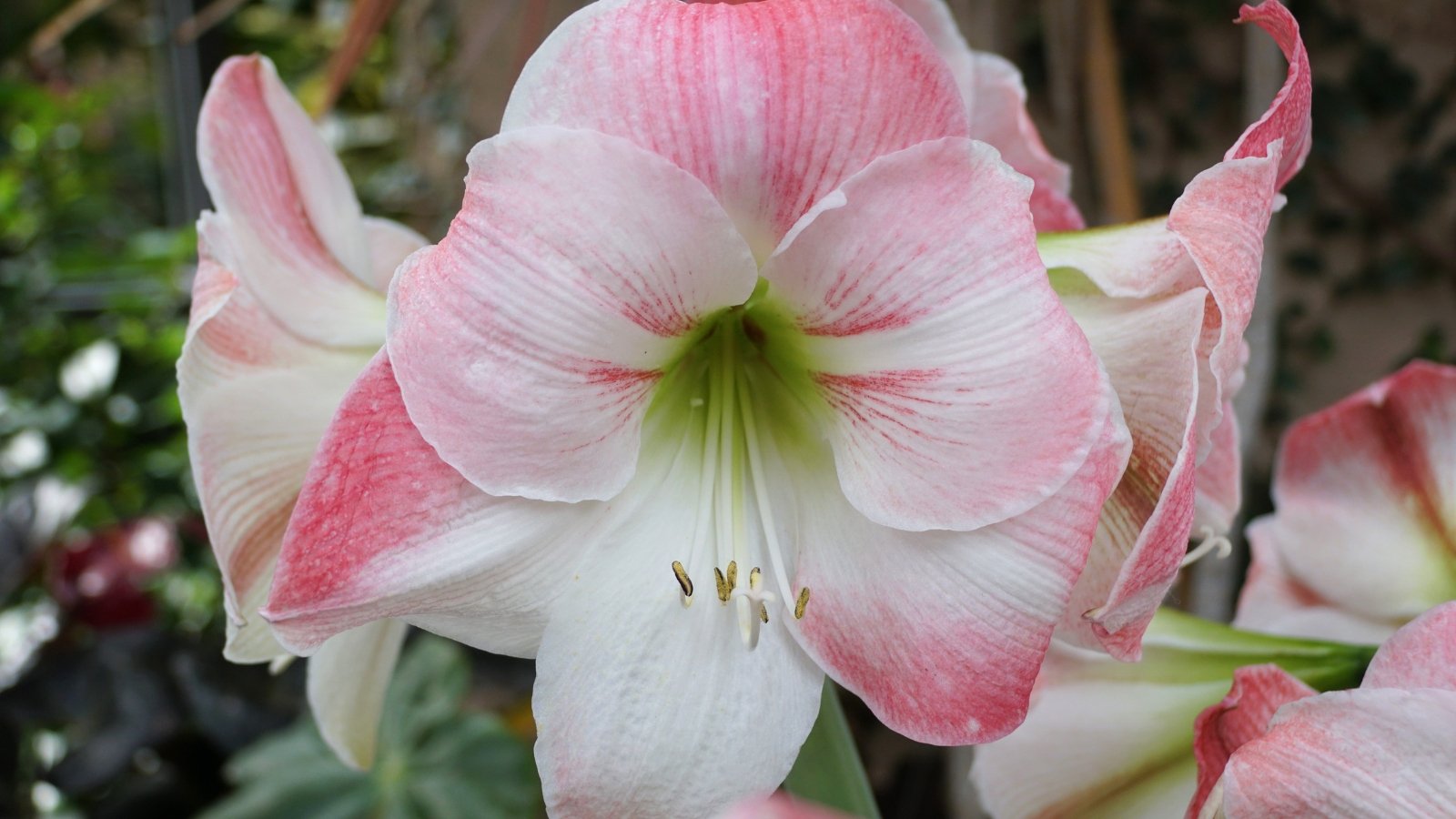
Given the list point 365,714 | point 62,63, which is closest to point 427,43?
point 62,63

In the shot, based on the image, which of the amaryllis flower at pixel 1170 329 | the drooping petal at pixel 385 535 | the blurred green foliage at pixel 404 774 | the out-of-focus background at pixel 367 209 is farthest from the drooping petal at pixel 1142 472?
the blurred green foliage at pixel 404 774

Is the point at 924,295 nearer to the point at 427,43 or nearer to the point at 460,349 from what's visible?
the point at 460,349

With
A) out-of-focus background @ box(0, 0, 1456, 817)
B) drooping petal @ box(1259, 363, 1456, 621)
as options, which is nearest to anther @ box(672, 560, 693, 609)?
drooping petal @ box(1259, 363, 1456, 621)

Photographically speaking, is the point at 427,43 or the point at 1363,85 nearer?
the point at 1363,85

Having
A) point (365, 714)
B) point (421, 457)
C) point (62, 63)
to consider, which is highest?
point (421, 457)

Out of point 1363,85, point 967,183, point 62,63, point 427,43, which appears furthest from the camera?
point 62,63

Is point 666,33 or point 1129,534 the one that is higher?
point 666,33
